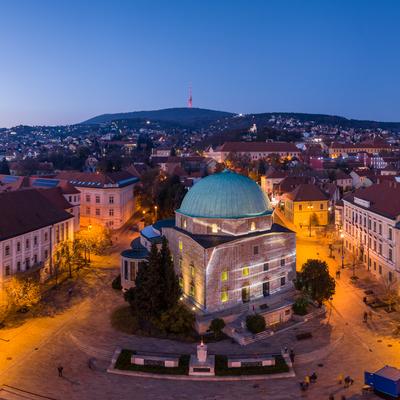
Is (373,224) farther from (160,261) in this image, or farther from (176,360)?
(176,360)

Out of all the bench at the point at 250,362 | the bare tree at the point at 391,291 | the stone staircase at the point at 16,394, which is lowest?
the stone staircase at the point at 16,394

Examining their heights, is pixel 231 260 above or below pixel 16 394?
above

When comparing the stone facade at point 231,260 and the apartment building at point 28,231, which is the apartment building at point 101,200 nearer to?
the apartment building at point 28,231

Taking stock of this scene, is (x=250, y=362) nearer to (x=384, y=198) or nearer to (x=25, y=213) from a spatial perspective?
(x=384, y=198)

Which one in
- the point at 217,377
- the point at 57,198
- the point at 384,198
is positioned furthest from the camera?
the point at 57,198

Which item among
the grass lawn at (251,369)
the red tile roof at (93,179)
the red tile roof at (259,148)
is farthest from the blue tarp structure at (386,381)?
the red tile roof at (259,148)

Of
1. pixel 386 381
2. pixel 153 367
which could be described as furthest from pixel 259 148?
pixel 386 381

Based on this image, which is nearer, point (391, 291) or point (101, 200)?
point (391, 291)

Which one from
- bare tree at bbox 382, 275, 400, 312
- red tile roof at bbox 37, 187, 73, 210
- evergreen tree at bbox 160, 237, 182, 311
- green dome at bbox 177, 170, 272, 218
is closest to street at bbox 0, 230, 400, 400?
bare tree at bbox 382, 275, 400, 312
